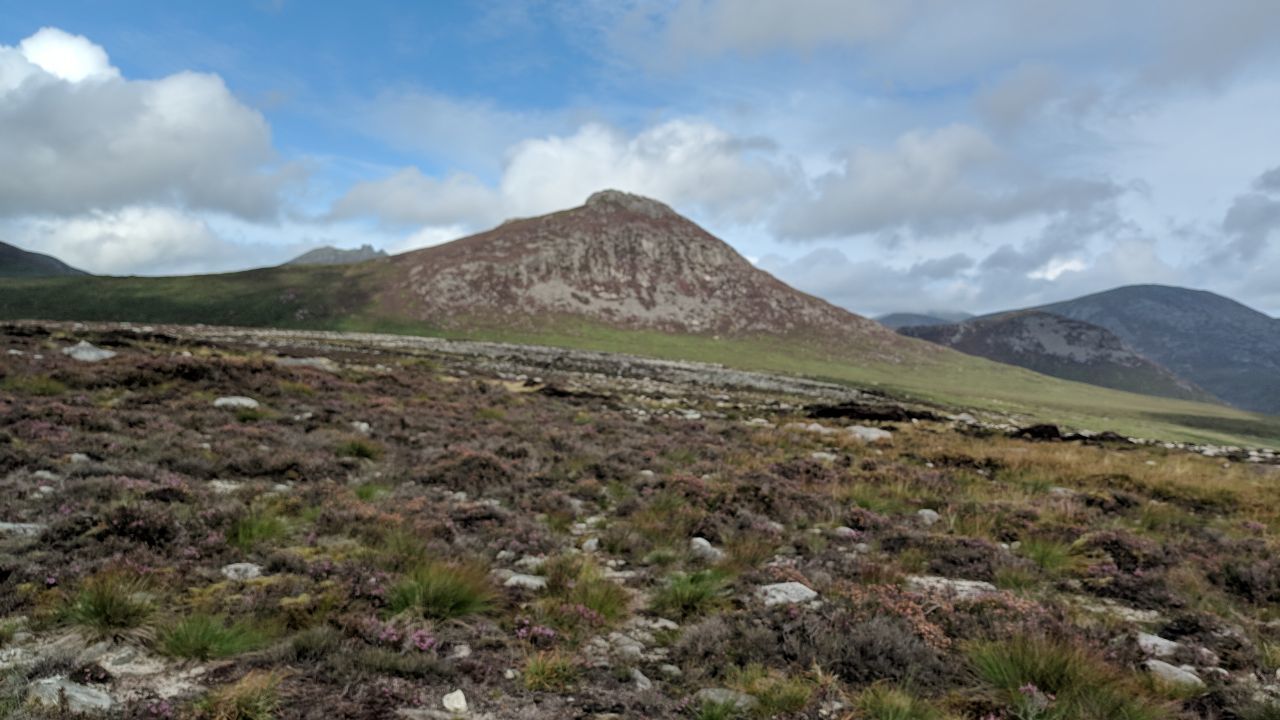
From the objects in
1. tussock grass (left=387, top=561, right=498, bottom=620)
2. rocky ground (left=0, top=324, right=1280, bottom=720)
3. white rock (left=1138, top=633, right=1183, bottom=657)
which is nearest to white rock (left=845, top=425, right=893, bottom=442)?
rocky ground (left=0, top=324, right=1280, bottom=720)

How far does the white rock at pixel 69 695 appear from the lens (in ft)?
12.1

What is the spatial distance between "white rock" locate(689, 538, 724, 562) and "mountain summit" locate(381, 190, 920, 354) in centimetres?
8606

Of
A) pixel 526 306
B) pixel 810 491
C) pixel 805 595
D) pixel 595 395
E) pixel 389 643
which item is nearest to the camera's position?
pixel 389 643

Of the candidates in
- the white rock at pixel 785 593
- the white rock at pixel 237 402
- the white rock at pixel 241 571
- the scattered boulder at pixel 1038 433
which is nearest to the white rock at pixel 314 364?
the white rock at pixel 237 402

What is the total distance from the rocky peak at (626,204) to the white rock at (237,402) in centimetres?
11771

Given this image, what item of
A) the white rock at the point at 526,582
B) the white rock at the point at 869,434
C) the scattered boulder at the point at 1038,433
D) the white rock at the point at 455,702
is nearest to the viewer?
the white rock at the point at 455,702

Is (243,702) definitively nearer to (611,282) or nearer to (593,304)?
(593,304)

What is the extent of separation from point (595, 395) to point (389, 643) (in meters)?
22.2

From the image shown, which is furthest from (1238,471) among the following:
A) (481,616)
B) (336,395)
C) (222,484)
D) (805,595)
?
(336,395)

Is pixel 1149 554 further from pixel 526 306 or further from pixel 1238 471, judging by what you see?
pixel 526 306

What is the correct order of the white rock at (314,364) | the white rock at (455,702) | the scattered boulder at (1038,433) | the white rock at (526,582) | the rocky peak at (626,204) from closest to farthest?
the white rock at (455,702) < the white rock at (526,582) < the white rock at (314,364) < the scattered boulder at (1038,433) < the rocky peak at (626,204)

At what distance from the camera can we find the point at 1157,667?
5.13 metres

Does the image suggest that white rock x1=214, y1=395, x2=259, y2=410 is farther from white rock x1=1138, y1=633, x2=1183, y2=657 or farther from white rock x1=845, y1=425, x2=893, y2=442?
white rock x1=845, y1=425, x2=893, y2=442

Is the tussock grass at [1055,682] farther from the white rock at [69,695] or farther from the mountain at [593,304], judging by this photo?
the mountain at [593,304]
